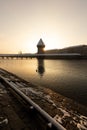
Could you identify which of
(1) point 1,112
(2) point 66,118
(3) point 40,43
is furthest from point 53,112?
(3) point 40,43

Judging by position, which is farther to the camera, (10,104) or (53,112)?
(10,104)

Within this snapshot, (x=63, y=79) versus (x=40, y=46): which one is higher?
(x=40, y=46)

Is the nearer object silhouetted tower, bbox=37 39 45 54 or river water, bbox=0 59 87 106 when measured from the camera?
river water, bbox=0 59 87 106

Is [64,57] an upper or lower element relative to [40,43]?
lower

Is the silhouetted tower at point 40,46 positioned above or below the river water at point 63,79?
above

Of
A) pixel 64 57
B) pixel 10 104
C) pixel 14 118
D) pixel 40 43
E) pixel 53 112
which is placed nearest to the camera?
pixel 14 118

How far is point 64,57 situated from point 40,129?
274 ft

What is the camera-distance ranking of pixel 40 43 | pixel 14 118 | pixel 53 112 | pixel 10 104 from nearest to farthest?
pixel 14 118 < pixel 53 112 < pixel 10 104 < pixel 40 43

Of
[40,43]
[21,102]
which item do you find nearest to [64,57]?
[40,43]

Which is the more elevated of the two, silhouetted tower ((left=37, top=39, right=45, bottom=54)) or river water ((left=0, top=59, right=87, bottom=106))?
silhouetted tower ((left=37, top=39, right=45, bottom=54))

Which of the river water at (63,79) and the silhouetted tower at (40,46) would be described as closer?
the river water at (63,79)

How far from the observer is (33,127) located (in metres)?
4.81

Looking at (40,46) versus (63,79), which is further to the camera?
(40,46)

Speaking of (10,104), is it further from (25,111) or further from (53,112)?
(53,112)
